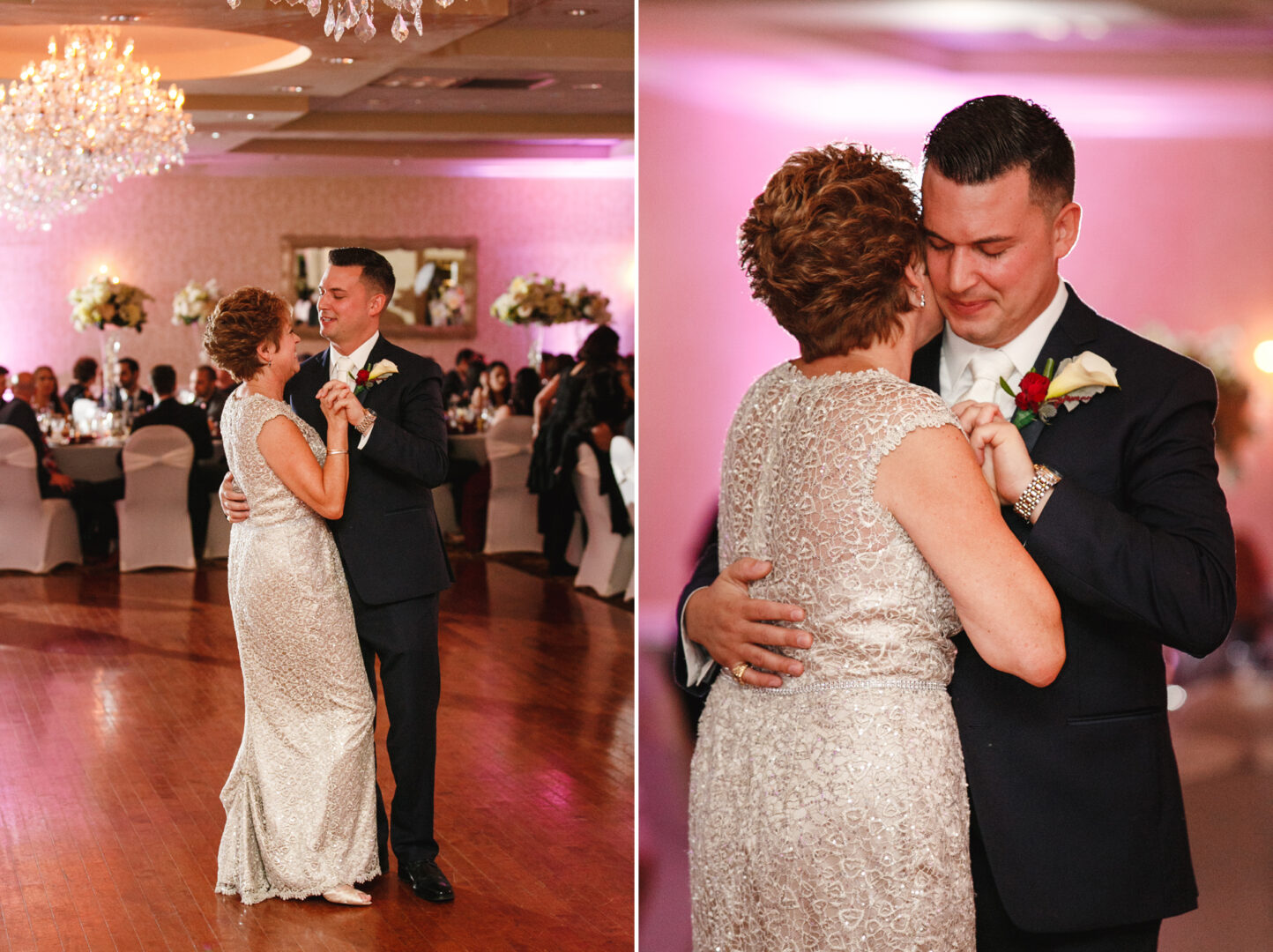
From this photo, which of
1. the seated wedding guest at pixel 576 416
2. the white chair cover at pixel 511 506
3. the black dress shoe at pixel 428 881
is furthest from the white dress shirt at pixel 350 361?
the white chair cover at pixel 511 506

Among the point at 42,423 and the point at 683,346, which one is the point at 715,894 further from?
the point at 42,423

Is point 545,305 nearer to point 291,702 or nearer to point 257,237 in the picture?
point 257,237

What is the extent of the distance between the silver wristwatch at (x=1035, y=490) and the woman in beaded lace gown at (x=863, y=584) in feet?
0.14

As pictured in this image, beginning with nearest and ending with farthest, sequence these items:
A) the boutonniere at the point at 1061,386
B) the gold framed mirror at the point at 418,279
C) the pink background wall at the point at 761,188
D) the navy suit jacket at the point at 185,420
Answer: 1. the boutonniere at the point at 1061,386
2. the pink background wall at the point at 761,188
3. the navy suit jacket at the point at 185,420
4. the gold framed mirror at the point at 418,279

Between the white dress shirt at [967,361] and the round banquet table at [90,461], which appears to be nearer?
the white dress shirt at [967,361]

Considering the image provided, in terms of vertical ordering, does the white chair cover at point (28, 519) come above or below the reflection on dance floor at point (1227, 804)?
below

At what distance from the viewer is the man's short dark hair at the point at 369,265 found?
387cm

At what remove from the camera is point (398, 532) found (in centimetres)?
381

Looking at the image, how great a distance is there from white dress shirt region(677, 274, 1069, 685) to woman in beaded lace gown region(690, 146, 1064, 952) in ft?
0.64

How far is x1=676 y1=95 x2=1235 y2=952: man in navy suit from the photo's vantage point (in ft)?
5.58

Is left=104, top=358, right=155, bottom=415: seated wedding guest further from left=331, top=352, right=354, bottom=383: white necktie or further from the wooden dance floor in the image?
left=331, top=352, right=354, bottom=383: white necktie

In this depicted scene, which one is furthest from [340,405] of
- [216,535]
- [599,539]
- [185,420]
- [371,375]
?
[216,535]

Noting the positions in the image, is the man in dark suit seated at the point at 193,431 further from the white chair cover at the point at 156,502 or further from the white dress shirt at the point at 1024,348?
the white dress shirt at the point at 1024,348

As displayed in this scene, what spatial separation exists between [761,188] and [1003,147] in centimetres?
59
